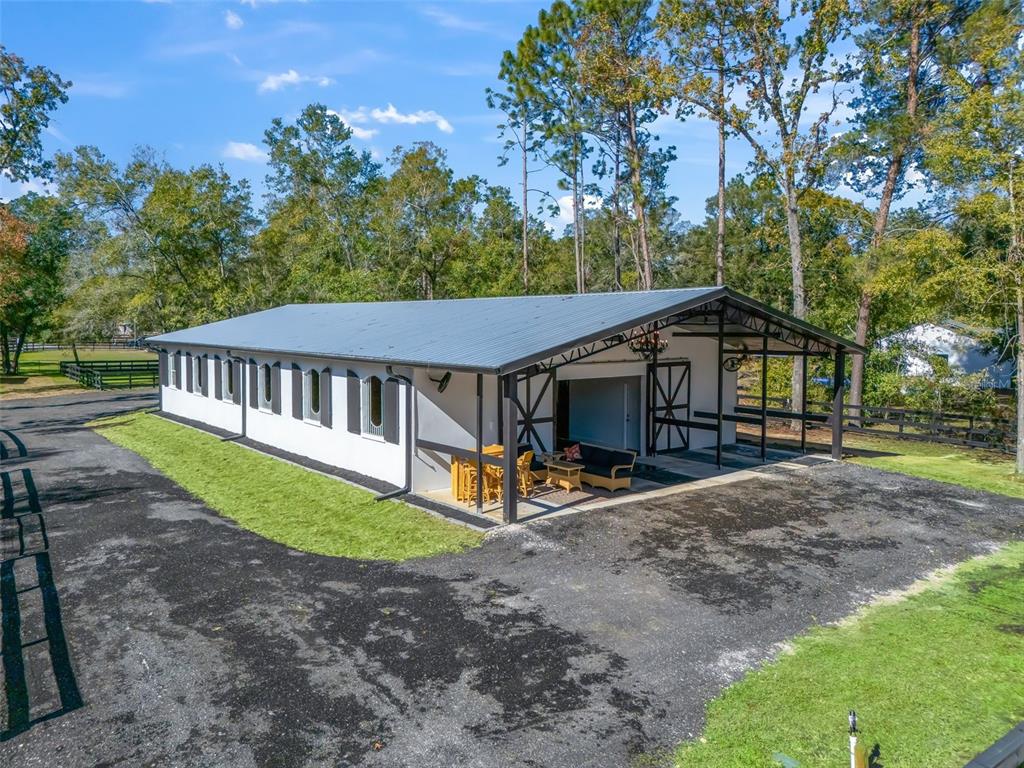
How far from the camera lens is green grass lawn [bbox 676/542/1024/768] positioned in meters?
4.66

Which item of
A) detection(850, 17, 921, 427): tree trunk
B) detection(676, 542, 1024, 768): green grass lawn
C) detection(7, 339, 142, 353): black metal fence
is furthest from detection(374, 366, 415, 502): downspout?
detection(7, 339, 142, 353): black metal fence

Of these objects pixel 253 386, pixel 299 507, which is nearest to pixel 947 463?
pixel 299 507

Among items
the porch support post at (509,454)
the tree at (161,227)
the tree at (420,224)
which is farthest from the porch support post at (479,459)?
the tree at (161,227)

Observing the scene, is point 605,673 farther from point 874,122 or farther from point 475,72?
point 475,72

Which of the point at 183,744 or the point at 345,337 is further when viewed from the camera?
the point at 345,337

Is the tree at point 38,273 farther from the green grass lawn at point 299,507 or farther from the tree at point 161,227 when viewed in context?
the green grass lawn at point 299,507

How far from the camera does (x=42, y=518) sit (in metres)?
10.5

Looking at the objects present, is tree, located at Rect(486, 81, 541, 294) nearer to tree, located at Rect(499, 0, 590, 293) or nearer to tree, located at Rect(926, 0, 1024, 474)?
tree, located at Rect(499, 0, 590, 293)

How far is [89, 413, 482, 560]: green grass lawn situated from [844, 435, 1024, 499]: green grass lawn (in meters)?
10.2

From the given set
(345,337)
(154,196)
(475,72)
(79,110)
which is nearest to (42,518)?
(345,337)

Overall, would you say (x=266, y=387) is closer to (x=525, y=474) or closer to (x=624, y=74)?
(x=525, y=474)

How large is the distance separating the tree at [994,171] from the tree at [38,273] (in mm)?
33547

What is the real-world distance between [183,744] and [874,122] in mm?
22986

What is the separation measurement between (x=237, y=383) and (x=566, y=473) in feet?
33.9
